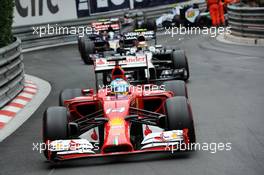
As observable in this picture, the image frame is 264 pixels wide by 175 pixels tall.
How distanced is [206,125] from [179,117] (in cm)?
221

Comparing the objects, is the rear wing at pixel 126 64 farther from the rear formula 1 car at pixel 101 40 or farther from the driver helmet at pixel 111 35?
the driver helmet at pixel 111 35

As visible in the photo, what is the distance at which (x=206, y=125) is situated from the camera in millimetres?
11953

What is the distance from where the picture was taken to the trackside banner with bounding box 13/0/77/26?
32597 millimetres

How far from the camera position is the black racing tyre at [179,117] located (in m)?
9.77

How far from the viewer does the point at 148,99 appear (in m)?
11.1

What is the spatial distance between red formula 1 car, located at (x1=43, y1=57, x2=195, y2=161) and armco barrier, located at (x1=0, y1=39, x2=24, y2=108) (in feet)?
14.0

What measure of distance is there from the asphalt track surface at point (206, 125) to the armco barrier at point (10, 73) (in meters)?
0.79

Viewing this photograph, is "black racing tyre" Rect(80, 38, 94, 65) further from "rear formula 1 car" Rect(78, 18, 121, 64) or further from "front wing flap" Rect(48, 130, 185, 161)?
"front wing flap" Rect(48, 130, 185, 161)

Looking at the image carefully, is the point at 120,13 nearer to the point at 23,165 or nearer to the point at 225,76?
the point at 225,76

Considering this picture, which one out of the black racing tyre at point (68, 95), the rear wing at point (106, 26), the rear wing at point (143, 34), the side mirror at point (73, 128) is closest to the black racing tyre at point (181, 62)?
the rear wing at point (143, 34)

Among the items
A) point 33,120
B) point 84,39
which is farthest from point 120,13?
point 33,120

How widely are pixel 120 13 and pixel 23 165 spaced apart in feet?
83.0

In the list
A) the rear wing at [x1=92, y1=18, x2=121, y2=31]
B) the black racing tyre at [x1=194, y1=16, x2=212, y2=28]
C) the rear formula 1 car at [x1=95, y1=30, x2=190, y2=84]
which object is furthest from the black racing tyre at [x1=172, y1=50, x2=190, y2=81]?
the black racing tyre at [x1=194, y1=16, x2=212, y2=28]

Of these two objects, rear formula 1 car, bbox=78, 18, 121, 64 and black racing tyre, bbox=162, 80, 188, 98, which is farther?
rear formula 1 car, bbox=78, 18, 121, 64
